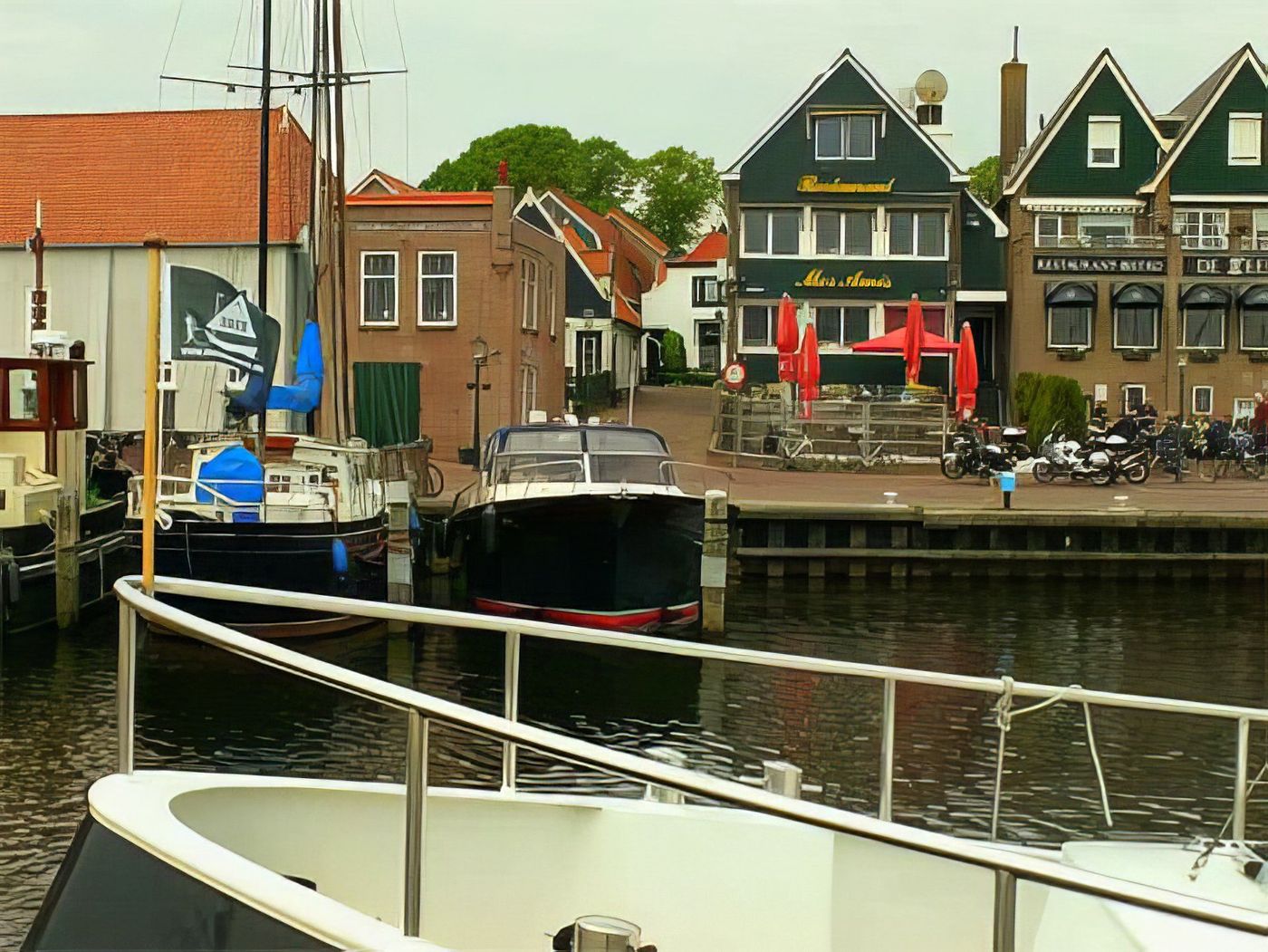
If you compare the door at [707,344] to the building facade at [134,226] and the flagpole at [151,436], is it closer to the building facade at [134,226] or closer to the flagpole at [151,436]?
the building facade at [134,226]

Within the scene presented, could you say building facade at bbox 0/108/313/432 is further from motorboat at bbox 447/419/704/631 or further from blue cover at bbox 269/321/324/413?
motorboat at bbox 447/419/704/631

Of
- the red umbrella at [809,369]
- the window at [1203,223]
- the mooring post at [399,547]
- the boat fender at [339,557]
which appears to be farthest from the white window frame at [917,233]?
the boat fender at [339,557]

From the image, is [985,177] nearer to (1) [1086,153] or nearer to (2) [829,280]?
(1) [1086,153]

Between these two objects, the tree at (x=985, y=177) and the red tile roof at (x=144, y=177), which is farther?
the tree at (x=985, y=177)

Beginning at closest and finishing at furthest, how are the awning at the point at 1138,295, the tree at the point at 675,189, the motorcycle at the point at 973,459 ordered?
the motorcycle at the point at 973,459
the awning at the point at 1138,295
the tree at the point at 675,189

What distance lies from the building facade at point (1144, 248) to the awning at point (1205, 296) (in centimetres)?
3

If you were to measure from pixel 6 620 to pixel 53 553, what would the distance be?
1.17 m

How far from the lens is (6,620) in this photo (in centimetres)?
1880

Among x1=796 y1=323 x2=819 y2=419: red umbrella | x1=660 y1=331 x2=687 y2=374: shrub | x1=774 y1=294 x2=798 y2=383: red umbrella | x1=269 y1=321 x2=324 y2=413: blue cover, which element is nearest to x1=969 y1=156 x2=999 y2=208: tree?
x1=660 y1=331 x2=687 y2=374: shrub

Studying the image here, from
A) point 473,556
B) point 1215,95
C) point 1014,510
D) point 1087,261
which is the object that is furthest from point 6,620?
point 1215,95

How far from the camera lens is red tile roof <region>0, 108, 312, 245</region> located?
3472cm

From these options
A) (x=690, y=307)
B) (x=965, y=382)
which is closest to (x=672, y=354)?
(x=690, y=307)

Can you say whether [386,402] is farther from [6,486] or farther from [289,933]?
[289,933]

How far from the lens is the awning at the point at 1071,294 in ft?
142
